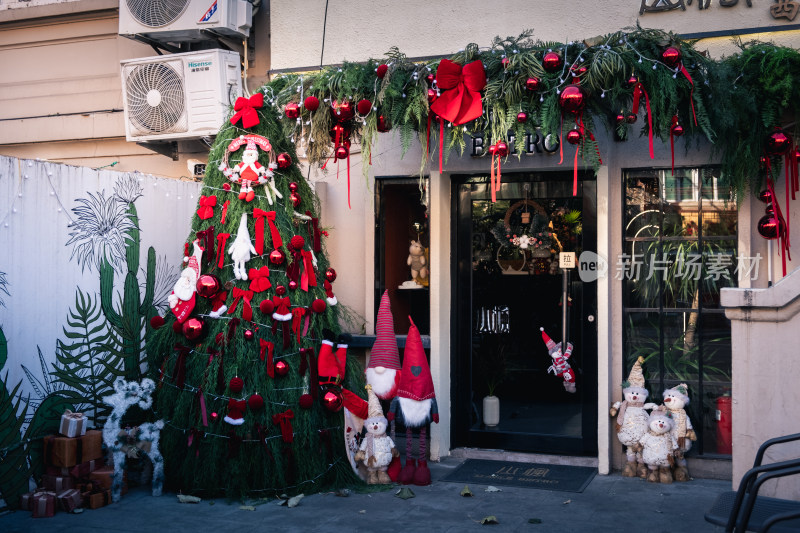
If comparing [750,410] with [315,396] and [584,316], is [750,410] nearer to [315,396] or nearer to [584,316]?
[584,316]

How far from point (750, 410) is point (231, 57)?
5.80 meters

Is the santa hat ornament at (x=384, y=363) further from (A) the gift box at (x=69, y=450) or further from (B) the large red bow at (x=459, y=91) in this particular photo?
(A) the gift box at (x=69, y=450)

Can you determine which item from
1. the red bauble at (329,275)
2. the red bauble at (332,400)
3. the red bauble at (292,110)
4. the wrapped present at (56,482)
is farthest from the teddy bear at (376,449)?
the red bauble at (292,110)

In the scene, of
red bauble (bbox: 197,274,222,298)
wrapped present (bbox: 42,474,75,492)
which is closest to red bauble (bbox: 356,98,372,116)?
red bauble (bbox: 197,274,222,298)

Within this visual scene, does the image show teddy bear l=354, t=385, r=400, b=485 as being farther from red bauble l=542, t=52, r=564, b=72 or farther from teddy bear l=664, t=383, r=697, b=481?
red bauble l=542, t=52, r=564, b=72

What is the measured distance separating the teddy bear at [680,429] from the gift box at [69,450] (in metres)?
4.39

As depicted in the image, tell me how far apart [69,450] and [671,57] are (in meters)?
4.88

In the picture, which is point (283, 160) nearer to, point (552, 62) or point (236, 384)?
point (236, 384)

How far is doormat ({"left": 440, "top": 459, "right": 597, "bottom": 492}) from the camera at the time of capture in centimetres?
634

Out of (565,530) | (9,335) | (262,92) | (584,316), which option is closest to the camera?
(565,530)

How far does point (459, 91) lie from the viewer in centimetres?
563

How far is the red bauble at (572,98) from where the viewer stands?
208 inches

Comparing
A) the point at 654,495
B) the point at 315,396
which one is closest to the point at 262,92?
the point at 315,396

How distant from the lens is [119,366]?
21.0 feet
